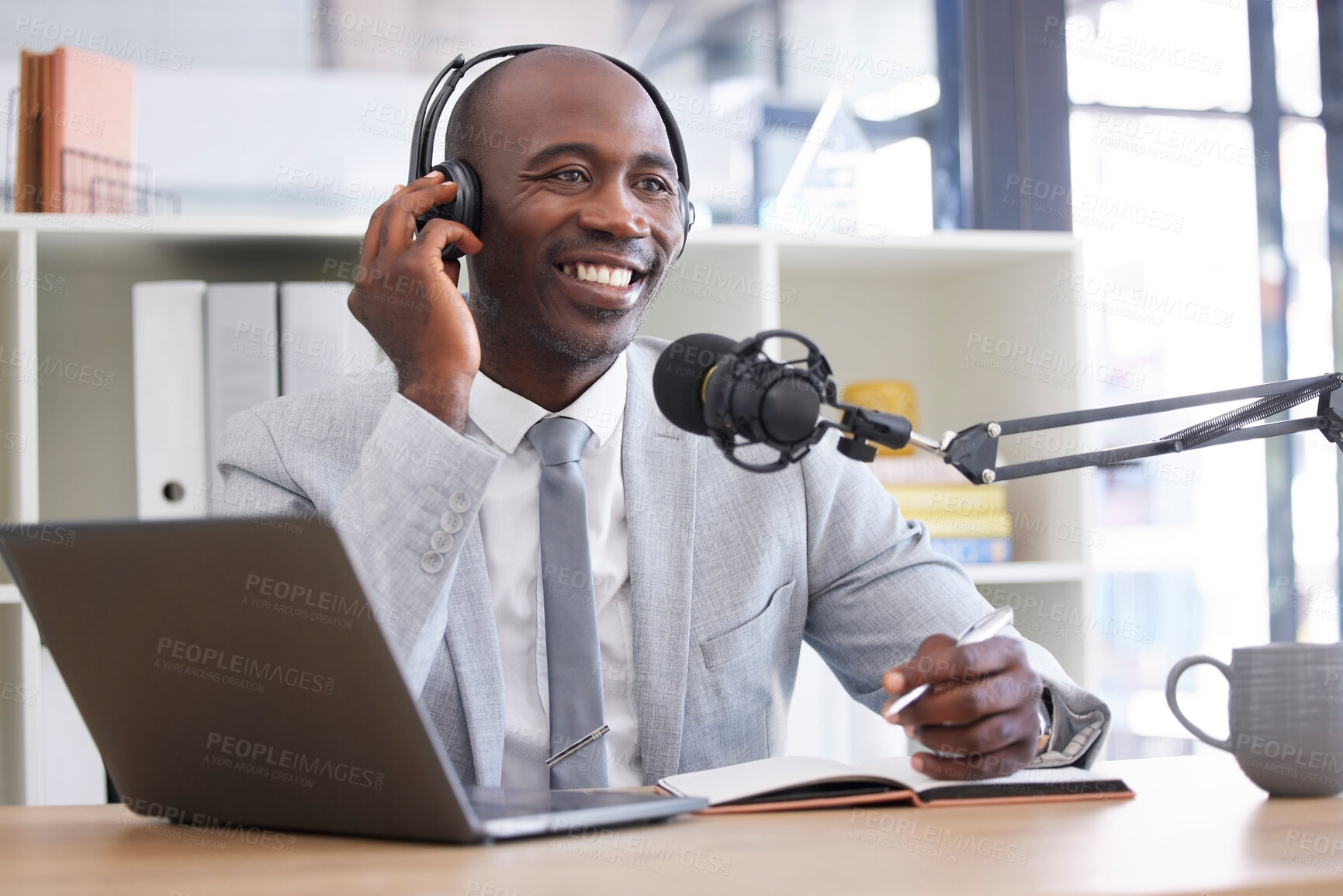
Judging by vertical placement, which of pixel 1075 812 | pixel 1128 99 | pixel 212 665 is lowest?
pixel 1075 812

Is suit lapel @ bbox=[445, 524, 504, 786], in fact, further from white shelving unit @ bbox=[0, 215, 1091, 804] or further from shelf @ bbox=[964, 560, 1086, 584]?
shelf @ bbox=[964, 560, 1086, 584]

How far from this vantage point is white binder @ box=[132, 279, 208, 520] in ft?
5.91

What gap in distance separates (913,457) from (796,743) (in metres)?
0.52

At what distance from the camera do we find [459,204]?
53.2 inches

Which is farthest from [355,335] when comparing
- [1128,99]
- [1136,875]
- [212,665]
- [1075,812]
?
[1128,99]

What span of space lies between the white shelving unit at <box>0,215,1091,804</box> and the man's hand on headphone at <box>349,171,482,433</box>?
60cm

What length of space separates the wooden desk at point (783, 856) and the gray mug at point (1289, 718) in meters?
0.04

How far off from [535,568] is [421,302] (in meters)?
0.31

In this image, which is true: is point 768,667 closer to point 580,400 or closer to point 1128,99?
point 580,400

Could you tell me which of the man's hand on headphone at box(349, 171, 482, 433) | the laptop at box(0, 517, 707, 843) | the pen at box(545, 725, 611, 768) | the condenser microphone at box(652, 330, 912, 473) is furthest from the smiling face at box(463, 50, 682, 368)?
the laptop at box(0, 517, 707, 843)

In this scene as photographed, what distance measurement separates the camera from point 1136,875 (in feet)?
2.09

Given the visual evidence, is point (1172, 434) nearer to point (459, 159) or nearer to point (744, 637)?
point (744, 637)

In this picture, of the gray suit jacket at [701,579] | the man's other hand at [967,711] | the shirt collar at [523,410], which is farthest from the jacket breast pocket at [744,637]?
the man's other hand at [967,711]

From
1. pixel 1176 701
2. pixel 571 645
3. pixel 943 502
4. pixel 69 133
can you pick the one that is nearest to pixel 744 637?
pixel 571 645
